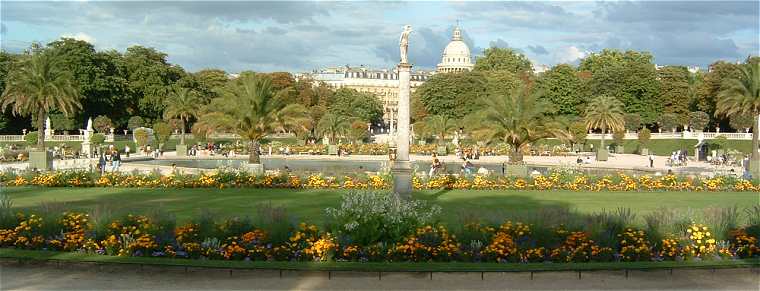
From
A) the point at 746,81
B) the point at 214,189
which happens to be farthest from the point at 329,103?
the point at 214,189

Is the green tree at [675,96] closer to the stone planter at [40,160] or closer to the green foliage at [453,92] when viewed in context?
the green foliage at [453,92]

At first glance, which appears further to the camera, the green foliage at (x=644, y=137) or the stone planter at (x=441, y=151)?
the green foliage at (x=644, y=137)

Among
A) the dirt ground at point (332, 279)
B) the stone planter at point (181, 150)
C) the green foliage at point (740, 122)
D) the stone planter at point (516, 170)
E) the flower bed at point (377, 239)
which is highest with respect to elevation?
the green foliage at point (740, 122)

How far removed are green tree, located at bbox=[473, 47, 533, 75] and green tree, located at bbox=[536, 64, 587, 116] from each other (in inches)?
1343

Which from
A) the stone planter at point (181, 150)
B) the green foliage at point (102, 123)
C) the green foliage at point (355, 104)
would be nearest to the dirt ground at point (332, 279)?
the stone planter at point (181, 150)

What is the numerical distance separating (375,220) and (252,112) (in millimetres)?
25970

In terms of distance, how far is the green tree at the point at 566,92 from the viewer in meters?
89.4

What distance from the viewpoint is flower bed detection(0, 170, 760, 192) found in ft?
90.7

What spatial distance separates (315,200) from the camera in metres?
23.5

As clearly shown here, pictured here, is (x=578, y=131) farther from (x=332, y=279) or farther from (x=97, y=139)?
(x=332, y=279)

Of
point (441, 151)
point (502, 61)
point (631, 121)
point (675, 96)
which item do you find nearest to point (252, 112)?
point (441, 151)

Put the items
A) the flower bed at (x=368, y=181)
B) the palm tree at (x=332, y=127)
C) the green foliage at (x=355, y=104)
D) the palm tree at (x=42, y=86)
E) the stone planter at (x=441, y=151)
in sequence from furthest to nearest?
the green foliage at (x=355, y=104)
the palm tree at (x=332, y=127)
the stone planter at (x=441, y=151)
the palm tree at (x=42, y=86)
the flower bed at (x=368, y=181)

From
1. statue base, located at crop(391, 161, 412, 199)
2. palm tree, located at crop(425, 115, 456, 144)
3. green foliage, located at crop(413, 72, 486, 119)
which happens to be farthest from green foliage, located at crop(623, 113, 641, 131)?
statue base, located at crop(391, 161, 412, 199)

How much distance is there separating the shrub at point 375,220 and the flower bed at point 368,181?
13.8 meters
